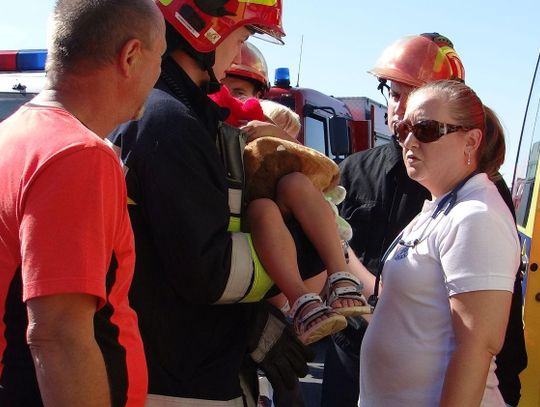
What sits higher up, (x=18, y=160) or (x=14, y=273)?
(x=18, y=160)

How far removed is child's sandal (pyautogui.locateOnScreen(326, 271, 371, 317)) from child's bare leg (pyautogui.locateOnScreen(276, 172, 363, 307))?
0.02 meters

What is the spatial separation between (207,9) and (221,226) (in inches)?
29.0

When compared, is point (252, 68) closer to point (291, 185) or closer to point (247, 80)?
point (247, 80)

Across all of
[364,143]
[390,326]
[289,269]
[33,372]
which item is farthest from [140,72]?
[364,143]

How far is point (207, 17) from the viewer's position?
7.46 ft

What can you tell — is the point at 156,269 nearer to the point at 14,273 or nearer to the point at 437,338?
the point at 14,273

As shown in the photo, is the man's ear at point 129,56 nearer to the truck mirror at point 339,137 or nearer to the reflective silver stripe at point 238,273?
the reflective silver stripe at point 238,273

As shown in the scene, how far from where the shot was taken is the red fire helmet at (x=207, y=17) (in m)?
2.26

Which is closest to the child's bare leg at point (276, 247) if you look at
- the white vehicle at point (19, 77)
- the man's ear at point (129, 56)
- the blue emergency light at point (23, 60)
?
the man's ear at point (129, 56)

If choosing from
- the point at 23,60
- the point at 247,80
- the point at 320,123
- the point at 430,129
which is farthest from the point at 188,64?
the point at 320,123

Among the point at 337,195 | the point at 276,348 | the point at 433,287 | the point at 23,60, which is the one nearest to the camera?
the point at 433,287

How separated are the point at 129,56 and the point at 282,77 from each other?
782cm

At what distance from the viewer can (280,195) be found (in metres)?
2.46

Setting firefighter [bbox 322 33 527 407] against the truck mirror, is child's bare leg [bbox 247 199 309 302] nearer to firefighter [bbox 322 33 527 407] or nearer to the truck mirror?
firefighter [bbox 322 33 527 407]
